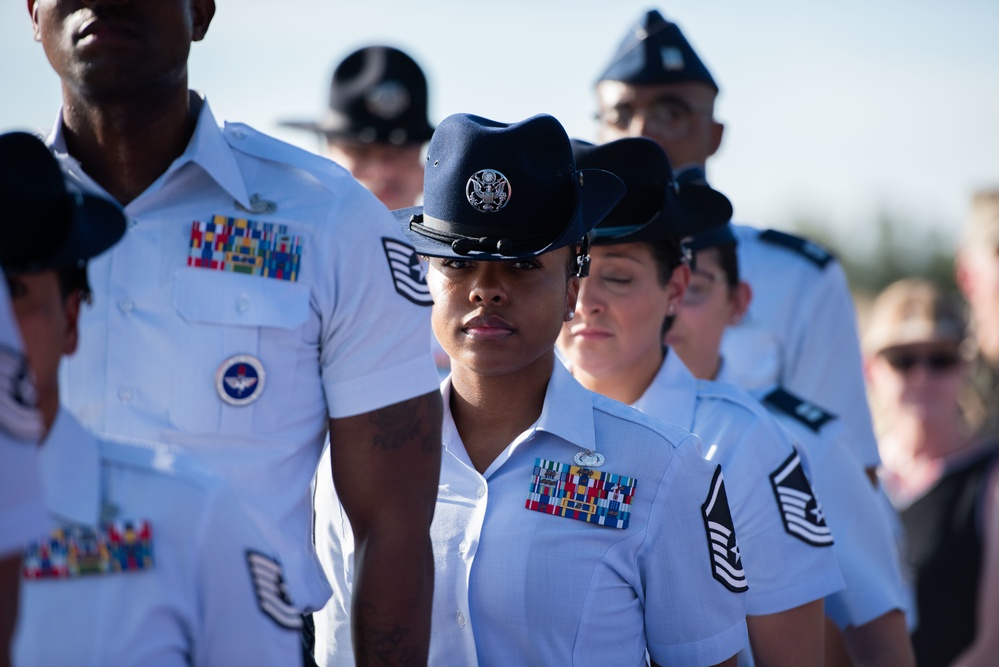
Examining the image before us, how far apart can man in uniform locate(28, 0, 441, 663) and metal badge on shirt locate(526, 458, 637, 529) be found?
28 cm

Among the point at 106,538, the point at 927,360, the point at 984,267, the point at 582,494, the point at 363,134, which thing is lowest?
the point at 927,360

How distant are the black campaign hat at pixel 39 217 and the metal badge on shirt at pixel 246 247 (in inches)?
26.1

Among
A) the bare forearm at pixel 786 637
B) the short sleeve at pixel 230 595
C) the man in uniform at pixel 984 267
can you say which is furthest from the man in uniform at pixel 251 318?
the man in uniform at pixel 984 267

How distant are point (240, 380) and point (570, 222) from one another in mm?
876

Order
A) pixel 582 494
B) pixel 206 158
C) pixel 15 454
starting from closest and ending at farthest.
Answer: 1. pixel 15 454
2. pixel 206 158
3. pixel 582 494

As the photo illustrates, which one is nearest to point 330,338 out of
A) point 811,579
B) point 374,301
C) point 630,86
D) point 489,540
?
point 374,301

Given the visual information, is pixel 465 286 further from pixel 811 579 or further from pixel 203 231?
pixel 811 579

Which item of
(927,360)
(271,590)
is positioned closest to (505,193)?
(271,590)

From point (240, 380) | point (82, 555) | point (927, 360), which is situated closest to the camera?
point (82, 555)

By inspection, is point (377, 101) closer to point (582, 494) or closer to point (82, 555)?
point (582, 494)

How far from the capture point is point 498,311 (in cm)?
331

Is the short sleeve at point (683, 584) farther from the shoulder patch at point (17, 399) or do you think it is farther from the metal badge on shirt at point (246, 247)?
the shoulder patch at point (17, 399)

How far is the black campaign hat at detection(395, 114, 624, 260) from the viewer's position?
3322mm

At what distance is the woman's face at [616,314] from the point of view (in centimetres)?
401
